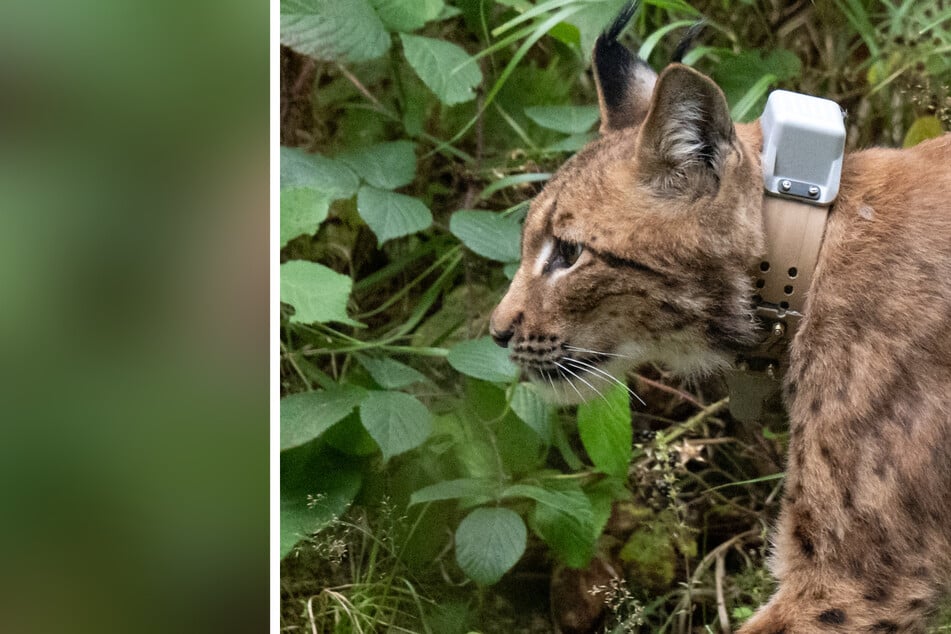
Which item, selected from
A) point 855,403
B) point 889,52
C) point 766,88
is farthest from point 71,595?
point 889,52

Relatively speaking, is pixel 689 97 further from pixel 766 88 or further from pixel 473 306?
pixel 473 306

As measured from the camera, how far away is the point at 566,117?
2.17m

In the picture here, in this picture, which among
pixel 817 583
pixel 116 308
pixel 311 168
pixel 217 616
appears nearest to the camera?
pixel 817 583

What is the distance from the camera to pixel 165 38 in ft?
5.73

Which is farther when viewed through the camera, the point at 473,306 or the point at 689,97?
the point at 473,306

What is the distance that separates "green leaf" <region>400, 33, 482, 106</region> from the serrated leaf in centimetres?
48

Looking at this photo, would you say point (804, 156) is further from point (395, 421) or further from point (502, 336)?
point (395, 421)

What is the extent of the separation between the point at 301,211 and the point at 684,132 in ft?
2.76

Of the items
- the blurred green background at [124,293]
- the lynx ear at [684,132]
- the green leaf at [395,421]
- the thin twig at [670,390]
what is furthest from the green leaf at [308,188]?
the thin twig at [670,390]

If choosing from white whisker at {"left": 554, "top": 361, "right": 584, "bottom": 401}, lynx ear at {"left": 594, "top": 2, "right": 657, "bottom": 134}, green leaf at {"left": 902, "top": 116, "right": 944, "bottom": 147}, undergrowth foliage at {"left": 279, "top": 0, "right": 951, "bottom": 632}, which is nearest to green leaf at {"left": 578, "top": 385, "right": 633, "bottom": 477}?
undergrowth foliage at {"left": 279, "top": 0, "right": 951, "bottom": 632}

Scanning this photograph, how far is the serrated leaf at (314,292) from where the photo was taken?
2.04m

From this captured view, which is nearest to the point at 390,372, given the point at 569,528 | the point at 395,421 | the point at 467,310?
the point at 395,421

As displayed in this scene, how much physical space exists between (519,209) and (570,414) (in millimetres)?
489

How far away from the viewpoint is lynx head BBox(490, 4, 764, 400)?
5.60ft
